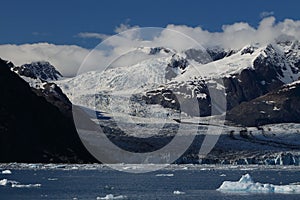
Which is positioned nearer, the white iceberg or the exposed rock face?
the white iceberg

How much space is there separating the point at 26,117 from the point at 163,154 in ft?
116

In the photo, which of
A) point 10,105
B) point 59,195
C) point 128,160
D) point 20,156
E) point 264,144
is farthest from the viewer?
point 264,144

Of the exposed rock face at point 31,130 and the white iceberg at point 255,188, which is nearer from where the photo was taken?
the white iceberg at point 255,188

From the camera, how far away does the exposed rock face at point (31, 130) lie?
13275cm

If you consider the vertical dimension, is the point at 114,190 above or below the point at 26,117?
below

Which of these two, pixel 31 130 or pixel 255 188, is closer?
pixel 255 188

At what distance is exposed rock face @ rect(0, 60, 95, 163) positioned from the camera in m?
133

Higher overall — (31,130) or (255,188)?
(31,130)

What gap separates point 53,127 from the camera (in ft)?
490

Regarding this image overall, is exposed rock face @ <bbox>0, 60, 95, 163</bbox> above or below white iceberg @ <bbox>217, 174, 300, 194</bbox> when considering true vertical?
above

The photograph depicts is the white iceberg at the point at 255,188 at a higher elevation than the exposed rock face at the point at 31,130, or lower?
lower

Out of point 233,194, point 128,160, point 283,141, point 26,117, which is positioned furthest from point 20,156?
point 283,141

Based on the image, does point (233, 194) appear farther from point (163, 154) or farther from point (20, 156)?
point (163, 154)

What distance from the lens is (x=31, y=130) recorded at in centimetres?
14138
